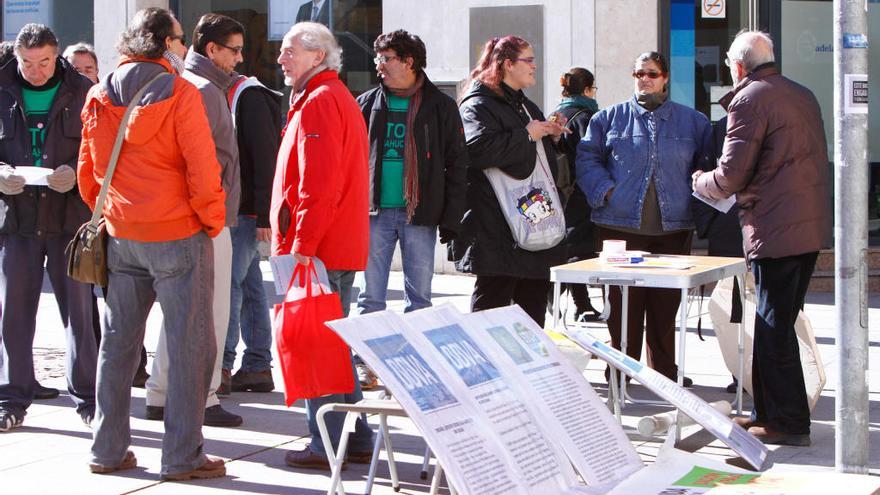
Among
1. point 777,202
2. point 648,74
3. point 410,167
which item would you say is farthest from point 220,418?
point 648,74

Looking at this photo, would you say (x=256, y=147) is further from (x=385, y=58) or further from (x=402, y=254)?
(x=402, y=254)

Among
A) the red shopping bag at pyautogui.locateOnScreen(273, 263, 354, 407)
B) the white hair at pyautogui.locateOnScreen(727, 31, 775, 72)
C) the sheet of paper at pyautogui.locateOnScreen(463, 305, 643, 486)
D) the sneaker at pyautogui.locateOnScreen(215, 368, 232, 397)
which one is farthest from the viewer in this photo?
the sneaker at pyautogui.locateOnScreen(215, 368, 232, 397)

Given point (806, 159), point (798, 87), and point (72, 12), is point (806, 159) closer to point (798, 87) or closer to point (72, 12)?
point (798, 87)

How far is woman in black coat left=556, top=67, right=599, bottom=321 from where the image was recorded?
8.13 meters

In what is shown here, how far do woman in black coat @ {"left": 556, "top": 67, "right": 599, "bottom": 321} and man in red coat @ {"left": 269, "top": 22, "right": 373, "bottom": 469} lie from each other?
2.53 meters

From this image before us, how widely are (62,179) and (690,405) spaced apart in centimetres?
348

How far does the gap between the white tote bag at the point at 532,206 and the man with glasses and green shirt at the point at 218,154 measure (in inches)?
54.0

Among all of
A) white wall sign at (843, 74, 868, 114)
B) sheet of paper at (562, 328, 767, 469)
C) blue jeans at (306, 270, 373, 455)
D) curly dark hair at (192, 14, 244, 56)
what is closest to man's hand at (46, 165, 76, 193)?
curly dark hair at (192, 14, 244, 56)

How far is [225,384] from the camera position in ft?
24.1

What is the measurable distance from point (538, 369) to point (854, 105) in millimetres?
1546

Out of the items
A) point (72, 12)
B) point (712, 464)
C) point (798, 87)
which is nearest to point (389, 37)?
point (798, 87)

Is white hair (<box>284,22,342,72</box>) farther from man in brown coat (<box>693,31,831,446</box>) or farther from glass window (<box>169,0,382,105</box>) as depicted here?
glass window (<box>169,0,382,105</box>)

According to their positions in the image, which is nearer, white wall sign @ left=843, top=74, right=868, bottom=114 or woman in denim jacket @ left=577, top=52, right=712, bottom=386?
white wall sign @ left=843, top=74, right=868, bottom=114

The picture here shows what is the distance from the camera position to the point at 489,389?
4.08 metres
